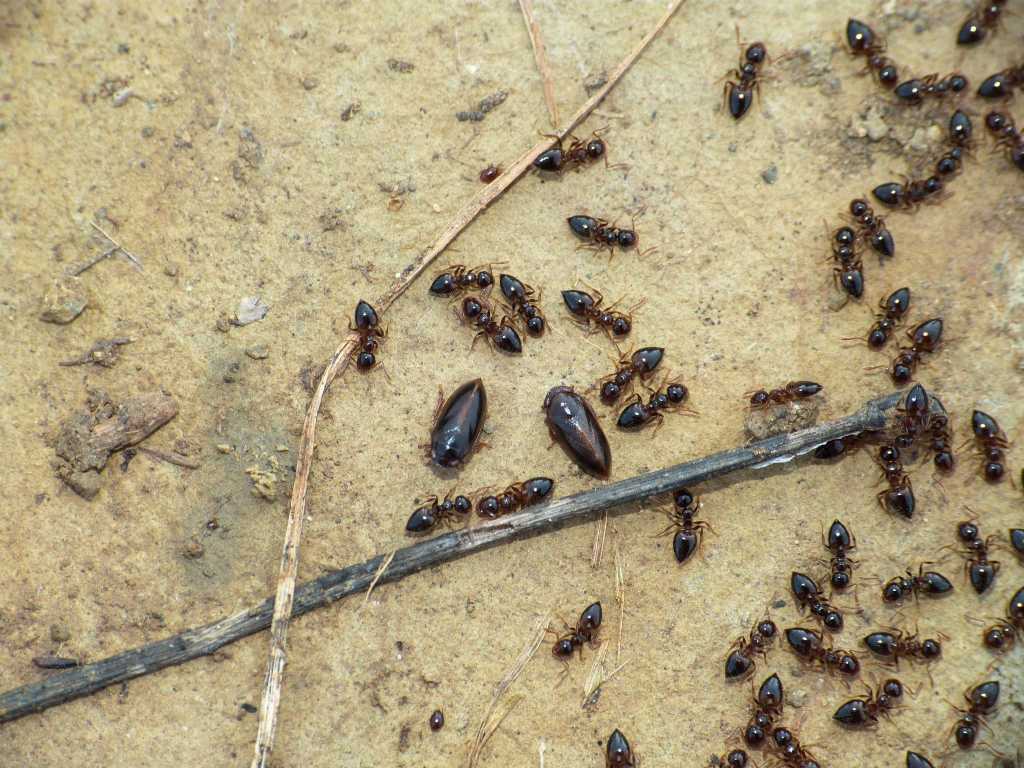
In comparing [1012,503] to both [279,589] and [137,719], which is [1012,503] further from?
[137,719]

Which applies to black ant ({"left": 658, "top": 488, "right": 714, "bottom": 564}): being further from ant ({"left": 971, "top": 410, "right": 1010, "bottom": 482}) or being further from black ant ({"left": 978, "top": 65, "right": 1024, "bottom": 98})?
black ant ({"left": 978, "top": 65, "right": 1024, "bottom": 98})

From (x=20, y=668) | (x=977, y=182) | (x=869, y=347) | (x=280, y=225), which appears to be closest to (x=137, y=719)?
(x=20, y=668)

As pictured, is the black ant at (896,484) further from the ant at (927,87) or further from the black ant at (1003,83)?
the black ant at (1003,83)

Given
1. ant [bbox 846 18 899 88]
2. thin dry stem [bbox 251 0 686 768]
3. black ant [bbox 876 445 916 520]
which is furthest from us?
ant [bbox 846 18 899 88]

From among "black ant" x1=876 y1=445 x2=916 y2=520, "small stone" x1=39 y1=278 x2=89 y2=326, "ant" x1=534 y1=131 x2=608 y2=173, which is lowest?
"black ant" x1=876 y1=445 x2=916 y2=520

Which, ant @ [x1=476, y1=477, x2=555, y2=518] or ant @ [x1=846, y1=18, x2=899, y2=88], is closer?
ant @ [x1=476, y1=477, x2=555, y2=518]

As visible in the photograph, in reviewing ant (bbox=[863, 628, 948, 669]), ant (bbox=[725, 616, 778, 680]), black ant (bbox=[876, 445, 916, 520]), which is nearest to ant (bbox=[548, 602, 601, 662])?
ant (bbox=[725, 616, 778, 680])
